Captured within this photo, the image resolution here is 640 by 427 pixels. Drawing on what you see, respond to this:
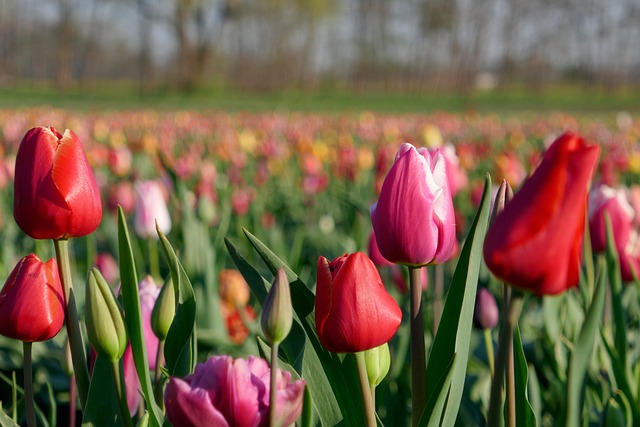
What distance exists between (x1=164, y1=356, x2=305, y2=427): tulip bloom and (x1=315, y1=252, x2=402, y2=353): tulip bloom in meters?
0.07

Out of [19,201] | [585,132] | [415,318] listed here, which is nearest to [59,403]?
[19,201]

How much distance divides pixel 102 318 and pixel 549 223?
1.36 feet

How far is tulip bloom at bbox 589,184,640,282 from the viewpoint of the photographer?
1.34 m

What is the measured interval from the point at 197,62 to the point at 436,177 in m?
32.7

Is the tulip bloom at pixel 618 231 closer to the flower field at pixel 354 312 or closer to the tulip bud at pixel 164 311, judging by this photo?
the flower field at pixel 354 312

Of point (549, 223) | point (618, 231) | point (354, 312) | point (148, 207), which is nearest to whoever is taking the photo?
point (549, 223)

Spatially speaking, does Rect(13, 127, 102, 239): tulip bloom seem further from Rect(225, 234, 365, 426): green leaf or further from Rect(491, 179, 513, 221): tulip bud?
Rect(491, 179, 513, 221): tulip bud

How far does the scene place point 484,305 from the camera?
1.24m

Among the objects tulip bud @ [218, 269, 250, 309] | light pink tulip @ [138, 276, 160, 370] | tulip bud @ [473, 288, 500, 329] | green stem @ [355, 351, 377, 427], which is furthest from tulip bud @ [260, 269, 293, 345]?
tulip bud @ [218, 269, 250, 309]

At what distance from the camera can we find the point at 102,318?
27.1 inches

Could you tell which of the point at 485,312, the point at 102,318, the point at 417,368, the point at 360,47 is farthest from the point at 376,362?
the point at 360,47

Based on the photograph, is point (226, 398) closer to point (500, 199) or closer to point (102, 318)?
point (102, 318)

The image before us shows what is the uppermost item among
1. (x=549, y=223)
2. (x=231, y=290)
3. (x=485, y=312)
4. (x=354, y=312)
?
(x=549, y=223)

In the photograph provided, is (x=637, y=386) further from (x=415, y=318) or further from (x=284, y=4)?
(x=284, y=4)
